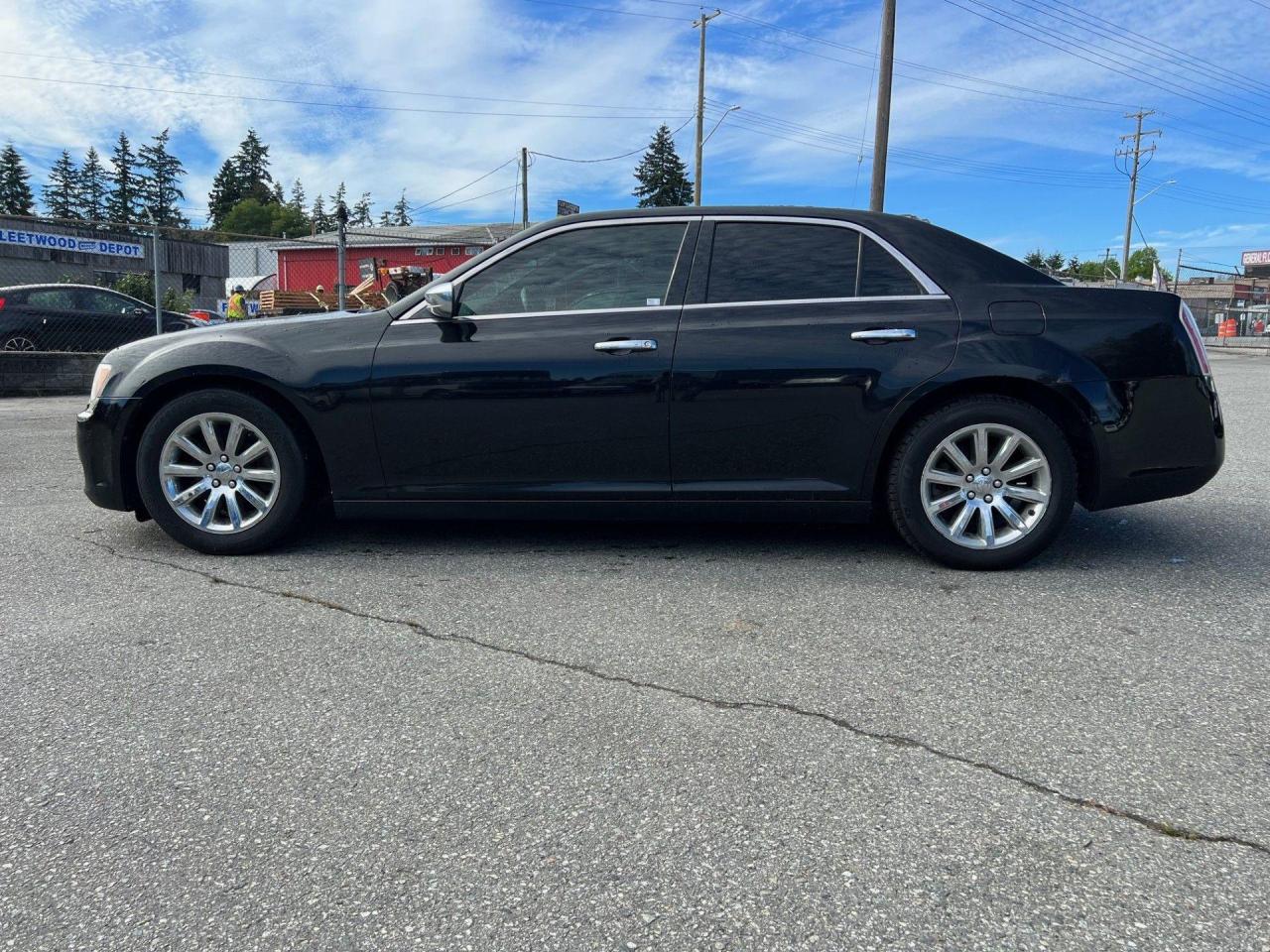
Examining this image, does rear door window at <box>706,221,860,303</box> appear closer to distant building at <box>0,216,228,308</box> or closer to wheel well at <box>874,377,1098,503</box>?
wheel well at <box>874,377,1098,503</box>

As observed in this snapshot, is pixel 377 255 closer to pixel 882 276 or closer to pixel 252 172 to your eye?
pixel 882 276

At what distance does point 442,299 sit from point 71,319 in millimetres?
13899

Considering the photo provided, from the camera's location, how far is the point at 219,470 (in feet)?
14.3

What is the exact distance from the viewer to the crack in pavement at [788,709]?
2121mm

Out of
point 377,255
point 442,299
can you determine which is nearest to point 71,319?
point 442,299

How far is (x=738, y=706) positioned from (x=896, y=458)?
181 centimetres

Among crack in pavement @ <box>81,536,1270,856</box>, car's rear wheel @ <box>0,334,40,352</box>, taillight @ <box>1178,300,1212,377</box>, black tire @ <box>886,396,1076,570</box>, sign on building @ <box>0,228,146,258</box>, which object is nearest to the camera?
crack in pavement @ <box>81,536,1270,856</box>

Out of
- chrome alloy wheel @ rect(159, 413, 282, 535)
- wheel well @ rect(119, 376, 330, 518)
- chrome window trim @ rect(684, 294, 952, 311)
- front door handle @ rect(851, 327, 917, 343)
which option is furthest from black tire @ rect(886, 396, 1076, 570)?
chrome alloy wheel @ rect(159, 413, 282, 535)

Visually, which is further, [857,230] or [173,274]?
[173,274]

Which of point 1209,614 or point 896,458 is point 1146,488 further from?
point 896,458

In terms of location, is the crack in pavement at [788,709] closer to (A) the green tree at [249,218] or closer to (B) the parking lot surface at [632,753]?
(B) the parking lot surface at [632,753]

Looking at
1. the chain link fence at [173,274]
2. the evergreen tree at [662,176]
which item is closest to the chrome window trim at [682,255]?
the chain link fence at [173,274]

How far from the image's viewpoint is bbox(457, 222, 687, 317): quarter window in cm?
429

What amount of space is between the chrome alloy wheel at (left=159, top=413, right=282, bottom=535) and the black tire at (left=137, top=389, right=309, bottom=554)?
0.02m
